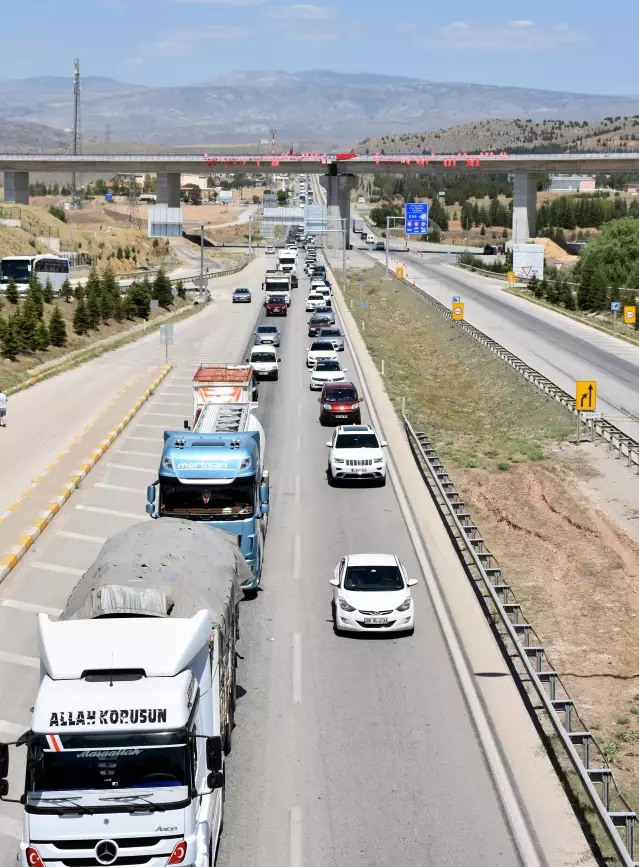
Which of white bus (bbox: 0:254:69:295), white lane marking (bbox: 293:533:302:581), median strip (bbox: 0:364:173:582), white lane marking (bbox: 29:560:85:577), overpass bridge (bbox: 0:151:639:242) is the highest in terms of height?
overpass bridge (bbox: 0:151:639:242)

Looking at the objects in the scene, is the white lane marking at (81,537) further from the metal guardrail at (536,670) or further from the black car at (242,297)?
the black car at (242,297)

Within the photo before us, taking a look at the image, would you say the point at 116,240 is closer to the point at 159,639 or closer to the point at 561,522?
the point at 561,522

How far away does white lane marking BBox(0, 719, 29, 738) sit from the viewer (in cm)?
1739

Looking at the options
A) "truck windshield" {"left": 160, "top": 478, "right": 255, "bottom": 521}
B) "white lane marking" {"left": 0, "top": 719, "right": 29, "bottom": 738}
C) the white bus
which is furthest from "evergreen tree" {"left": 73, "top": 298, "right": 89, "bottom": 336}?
"white lane marking" {"left": 0, "top": 719, "right": 29, "bottom": 738}

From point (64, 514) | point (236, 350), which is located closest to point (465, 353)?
point (236, 350)

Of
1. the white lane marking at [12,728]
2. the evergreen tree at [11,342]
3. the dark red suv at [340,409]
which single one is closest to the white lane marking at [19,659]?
the white lane marking at [12,728]

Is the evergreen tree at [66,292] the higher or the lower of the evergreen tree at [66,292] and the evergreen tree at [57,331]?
the higher

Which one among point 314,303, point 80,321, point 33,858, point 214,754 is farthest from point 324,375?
point 33,858

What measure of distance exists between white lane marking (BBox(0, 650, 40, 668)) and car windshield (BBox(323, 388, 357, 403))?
24.8 m

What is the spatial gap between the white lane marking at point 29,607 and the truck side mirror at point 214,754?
10940 millimetres

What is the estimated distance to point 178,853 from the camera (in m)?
11.8

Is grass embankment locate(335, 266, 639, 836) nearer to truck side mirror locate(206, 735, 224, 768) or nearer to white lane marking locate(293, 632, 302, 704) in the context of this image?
white lane marking locate(293, 632, 302, 704)

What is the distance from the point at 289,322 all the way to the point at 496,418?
107 ft

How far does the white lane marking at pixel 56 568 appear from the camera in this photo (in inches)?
1013
